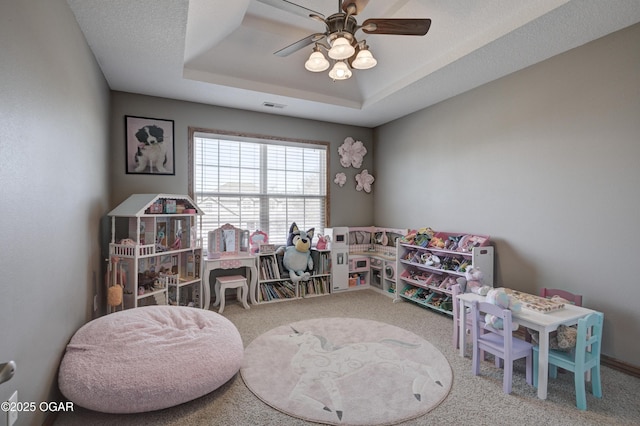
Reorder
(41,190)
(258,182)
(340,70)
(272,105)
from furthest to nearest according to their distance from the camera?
1. (258,182)
2. (272,105)
3. (340,70)
4. (41,190)

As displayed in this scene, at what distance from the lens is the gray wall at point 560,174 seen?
7.73 ft

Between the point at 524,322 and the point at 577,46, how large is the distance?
90.9 inches

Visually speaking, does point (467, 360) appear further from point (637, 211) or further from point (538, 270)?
point (637, 211)

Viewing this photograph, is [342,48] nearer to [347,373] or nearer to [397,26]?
[397,26]

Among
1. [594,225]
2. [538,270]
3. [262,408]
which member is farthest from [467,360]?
[262,408]

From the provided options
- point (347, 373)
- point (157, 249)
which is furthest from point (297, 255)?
point (347, 373)

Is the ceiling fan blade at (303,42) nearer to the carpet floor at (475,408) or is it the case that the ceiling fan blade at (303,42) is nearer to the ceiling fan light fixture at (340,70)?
the ceiling fan light fixture at (340,70)

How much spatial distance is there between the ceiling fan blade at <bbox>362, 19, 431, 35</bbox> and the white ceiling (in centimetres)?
69

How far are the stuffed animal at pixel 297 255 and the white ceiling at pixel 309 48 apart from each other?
1734 mm

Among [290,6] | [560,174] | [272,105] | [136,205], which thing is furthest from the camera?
[272,105]

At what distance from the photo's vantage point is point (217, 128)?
13.4 ft

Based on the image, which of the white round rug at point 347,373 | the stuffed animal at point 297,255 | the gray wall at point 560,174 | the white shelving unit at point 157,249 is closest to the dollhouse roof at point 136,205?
the white shelving unit at point 157,249

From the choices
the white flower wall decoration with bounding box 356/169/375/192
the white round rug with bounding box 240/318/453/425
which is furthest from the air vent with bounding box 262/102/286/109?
the white round rug with bounding box 240/318/453/425

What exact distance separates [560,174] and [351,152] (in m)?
2.83
